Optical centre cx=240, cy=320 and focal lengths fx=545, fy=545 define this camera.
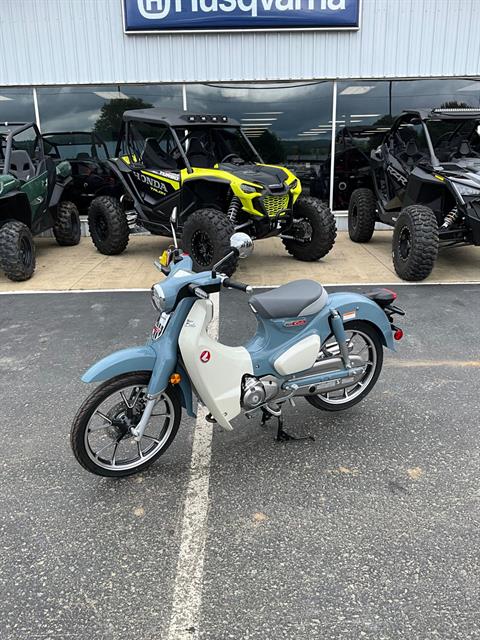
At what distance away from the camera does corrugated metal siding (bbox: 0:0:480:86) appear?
9.74 metres

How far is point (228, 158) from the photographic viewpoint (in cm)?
796

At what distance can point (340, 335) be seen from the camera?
330 centimetres

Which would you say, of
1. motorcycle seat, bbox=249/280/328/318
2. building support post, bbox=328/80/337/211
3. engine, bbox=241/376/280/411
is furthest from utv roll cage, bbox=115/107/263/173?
engine, bbox=241/376/280/411

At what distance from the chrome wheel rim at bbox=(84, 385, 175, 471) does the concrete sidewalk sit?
400 centimetres

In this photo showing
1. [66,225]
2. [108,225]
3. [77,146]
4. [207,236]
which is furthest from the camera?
[77,146]

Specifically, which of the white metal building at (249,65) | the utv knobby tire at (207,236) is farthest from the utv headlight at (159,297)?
the white metal building at (249,65)

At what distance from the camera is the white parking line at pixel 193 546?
2.08 metres

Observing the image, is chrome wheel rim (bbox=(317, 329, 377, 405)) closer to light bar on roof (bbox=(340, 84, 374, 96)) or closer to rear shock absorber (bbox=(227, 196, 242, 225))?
rear shock absorber (bbox=(227, 196, 242, 225))

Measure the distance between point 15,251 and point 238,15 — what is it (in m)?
6.02

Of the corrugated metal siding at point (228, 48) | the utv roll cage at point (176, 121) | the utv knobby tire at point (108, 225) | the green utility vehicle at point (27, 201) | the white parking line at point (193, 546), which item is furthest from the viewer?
the corrugated metal siding at point (228, 48)

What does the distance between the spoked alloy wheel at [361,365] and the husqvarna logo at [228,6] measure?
321 inches

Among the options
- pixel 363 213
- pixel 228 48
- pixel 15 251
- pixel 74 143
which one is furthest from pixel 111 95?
pixel 363 213

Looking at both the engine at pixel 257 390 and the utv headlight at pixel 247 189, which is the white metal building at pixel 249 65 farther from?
the engine at pixel 257 390

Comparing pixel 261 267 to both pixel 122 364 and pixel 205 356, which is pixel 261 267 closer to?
pixel 205 356
